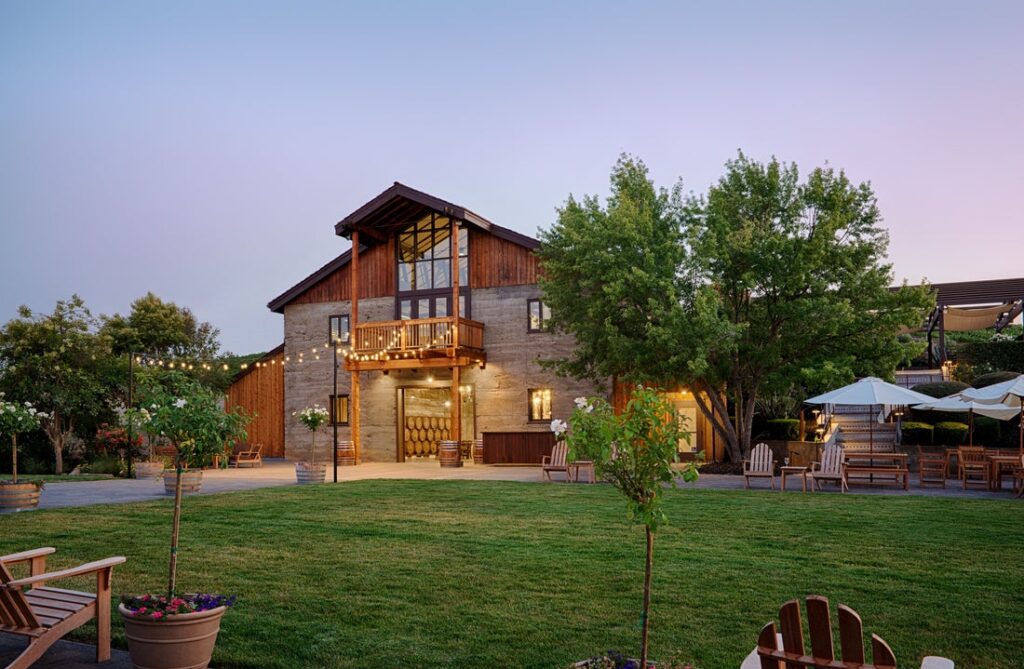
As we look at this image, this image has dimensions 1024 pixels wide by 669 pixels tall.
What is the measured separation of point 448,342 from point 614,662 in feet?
61.0

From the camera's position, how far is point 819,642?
8.98ft

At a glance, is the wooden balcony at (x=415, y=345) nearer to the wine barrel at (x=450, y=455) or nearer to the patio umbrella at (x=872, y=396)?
the wine barrel at (x=450, y=455)

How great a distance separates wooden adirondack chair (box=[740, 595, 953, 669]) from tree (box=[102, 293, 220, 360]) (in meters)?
32.3

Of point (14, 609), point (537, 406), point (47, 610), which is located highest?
point (537, 406)

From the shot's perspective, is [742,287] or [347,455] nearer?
[742,287]

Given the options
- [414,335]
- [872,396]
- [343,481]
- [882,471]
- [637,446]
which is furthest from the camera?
[414,335]

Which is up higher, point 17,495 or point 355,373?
point 355,373

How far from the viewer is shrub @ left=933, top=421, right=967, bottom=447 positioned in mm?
19109

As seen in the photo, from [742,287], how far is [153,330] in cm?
2540

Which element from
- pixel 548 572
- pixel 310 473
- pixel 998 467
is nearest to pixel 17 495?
pixel 310 473

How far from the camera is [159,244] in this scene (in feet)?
382

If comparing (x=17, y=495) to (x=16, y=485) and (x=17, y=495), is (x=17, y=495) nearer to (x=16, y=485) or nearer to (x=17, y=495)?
(x=17, y=495)

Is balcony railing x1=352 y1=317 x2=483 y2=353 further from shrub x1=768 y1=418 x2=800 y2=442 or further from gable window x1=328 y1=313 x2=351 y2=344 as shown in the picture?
shrub x1=768 y1=418 x2=800 y2=442

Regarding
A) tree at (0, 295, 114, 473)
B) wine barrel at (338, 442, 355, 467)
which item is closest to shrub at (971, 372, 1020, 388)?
wine barrel at (338, 442, 355, 467)
